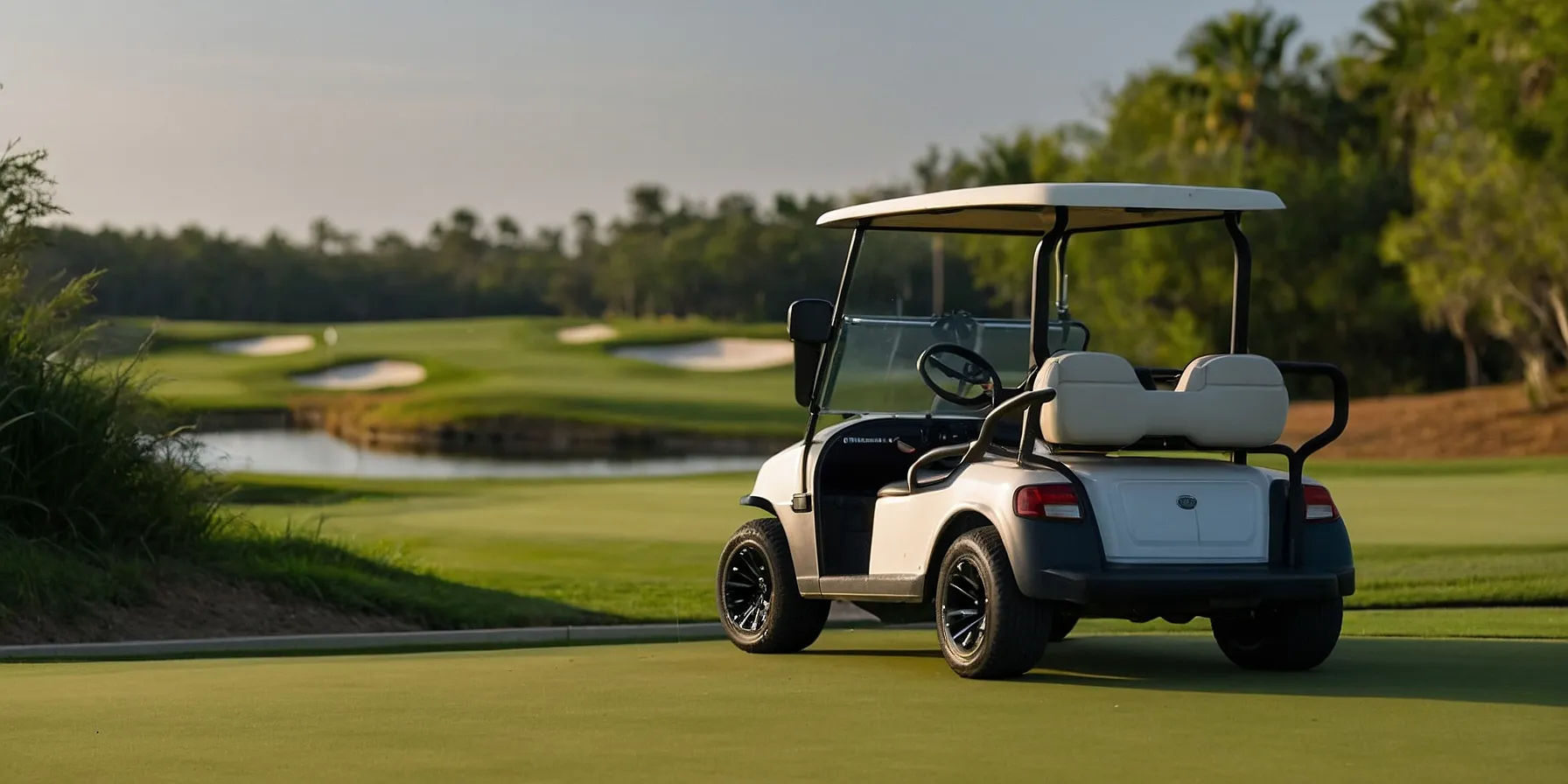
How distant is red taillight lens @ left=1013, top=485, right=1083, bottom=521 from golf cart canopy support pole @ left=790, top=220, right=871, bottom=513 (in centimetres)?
160

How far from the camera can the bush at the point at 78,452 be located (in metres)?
12.2

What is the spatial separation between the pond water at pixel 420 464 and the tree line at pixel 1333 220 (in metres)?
6.14

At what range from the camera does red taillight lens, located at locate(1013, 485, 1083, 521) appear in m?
7.89

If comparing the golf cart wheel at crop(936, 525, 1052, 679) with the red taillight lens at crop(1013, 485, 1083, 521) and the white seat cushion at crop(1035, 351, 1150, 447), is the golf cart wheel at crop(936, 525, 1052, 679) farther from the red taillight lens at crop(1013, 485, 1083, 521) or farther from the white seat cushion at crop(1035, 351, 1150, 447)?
the white seat cushion at crop(1035, 351, 1150, 447)

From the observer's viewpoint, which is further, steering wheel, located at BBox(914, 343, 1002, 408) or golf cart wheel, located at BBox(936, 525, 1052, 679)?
steering wheel, located at BBox(914, 343, 1002, 408)

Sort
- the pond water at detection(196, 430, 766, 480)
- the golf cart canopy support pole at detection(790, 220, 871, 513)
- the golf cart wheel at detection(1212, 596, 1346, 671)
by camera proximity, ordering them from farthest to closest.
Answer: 1. the pond water at detection(196, 430, 766, 480)
2. the golf cart canopy support pole at detection(790, 220, 871, 513)
3. the golf cart wheel at detection(1212, 596, 1346, 671)

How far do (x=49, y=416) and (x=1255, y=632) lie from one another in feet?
23.1

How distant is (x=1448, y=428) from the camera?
142 feet

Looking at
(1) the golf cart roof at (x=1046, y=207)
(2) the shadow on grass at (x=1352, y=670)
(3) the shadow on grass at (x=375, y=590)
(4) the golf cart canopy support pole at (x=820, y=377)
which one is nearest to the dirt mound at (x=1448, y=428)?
(3) the shadow on grass at (x=375, y=590)

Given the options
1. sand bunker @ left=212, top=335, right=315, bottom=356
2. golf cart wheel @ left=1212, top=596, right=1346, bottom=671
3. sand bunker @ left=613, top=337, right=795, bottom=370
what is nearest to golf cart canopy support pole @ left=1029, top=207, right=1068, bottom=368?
golf cart wheel @ left=1212, top=596, right=1346, bottom=671

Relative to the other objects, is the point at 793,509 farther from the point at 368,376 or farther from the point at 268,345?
the point at 268,345

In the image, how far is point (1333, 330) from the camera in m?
57.5

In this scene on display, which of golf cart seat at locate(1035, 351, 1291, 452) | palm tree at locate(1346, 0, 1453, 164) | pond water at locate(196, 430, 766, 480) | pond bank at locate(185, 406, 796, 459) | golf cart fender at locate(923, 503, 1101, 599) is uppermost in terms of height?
palm tree at locate(1346, 0, 1453, 164)

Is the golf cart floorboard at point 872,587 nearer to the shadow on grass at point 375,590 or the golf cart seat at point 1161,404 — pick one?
the golf cart seat at point 1161,404
